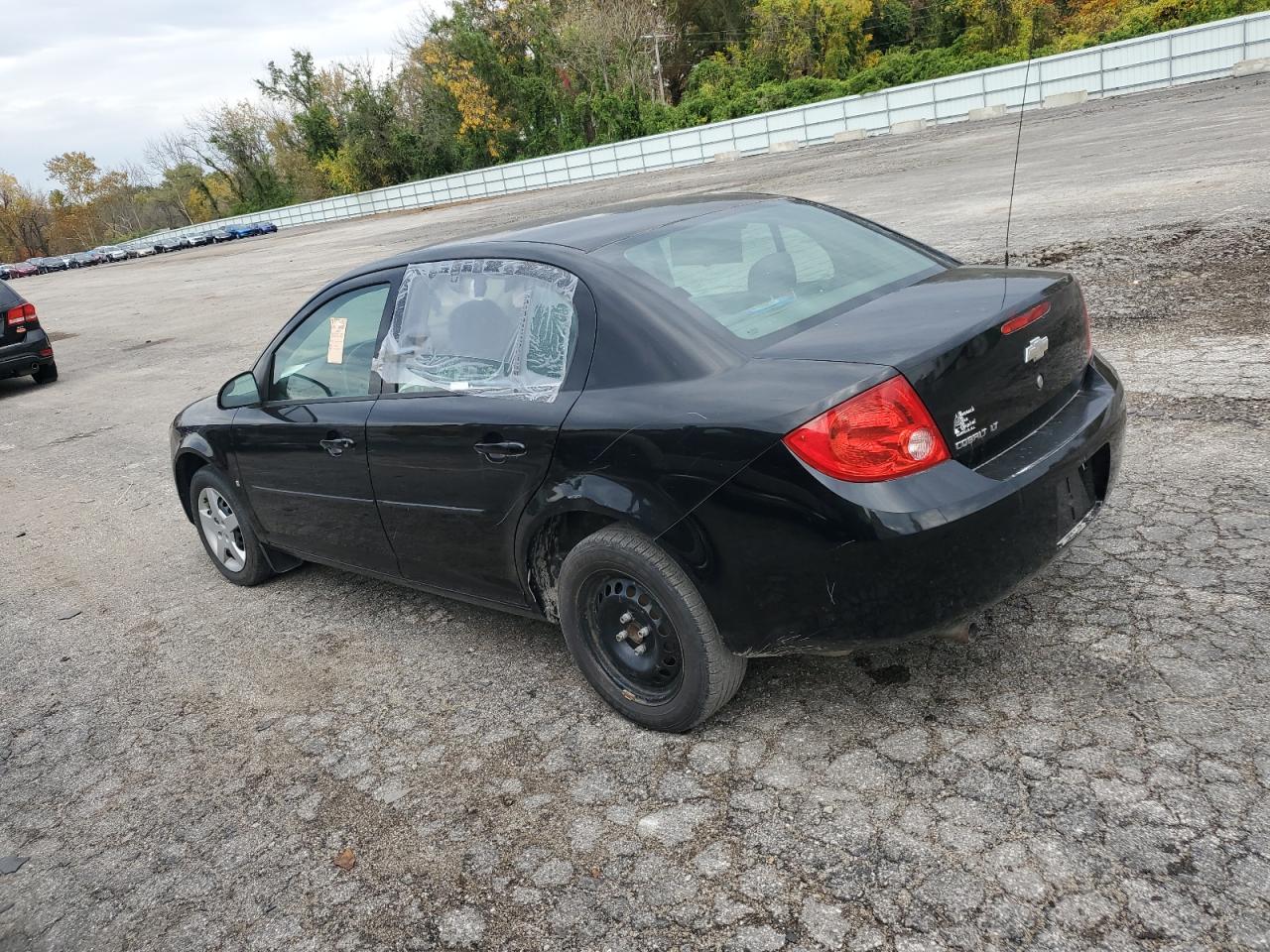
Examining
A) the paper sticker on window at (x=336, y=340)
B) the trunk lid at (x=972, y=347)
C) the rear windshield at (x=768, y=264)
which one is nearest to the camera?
the trunk lid at (x=972, y=347)

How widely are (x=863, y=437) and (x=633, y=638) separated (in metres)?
1.05

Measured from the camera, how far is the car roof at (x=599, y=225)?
3572 mm

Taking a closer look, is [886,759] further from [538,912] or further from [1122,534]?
[1122,534]

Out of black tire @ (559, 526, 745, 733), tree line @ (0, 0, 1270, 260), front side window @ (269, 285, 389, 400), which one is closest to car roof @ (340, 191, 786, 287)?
front side window @ (269, 285, 389, 400)

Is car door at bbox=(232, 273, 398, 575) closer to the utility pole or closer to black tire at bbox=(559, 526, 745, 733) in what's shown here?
black tire at bbox=(559, 526, 745, 733)

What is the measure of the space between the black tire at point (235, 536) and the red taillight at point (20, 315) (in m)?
9.36

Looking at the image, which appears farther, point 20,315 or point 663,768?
point 20,315

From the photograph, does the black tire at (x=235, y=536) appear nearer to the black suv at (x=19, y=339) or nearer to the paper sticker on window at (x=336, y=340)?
the paper sticker on window at (x=336, y=340)

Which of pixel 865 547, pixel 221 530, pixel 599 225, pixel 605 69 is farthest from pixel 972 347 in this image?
pixel 605 69

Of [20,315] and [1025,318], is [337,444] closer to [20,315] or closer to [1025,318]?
[1025,318]

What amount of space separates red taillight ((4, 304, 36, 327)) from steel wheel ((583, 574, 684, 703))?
12.4 m

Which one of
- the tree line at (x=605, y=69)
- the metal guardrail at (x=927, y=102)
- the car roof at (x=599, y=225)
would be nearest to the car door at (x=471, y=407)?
the car roof at (x=599, y=225)

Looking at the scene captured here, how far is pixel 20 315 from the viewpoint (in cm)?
1299

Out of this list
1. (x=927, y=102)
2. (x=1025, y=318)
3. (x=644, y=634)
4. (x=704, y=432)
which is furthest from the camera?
(x=927, y=102)
